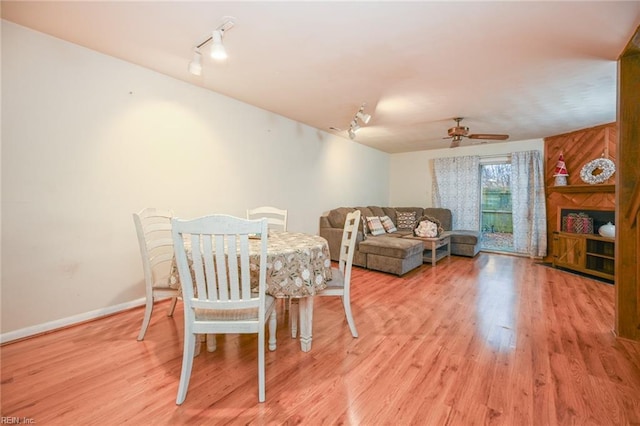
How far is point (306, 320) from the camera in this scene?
1.96 m

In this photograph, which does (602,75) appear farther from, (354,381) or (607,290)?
(354,381)

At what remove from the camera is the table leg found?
6.37 feet

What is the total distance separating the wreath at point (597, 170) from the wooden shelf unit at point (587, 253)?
92cm

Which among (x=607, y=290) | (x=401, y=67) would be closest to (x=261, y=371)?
(x=401, y=67)

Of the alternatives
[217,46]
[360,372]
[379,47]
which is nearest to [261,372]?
[360,372]

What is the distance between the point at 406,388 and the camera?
5.26 feet

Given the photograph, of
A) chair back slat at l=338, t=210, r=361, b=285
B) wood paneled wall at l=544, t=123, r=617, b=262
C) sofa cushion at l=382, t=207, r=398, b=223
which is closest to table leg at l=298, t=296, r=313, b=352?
chair back slat at l=338, t=210, r=361, b=285

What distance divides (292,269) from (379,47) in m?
1.83

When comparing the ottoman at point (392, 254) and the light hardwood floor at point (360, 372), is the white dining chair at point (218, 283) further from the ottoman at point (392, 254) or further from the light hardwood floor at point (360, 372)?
the ottoman at point (392, 254)

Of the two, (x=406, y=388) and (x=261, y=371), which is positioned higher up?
(x=261, y=371)

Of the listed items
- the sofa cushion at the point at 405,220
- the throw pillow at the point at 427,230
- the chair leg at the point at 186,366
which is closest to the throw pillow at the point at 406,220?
the sofa cushion at the point at 405,220

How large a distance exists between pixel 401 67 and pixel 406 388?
251 centimetres

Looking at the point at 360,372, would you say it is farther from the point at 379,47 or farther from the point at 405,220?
the point at 405,220

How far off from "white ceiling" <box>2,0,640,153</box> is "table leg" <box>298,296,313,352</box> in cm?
193
